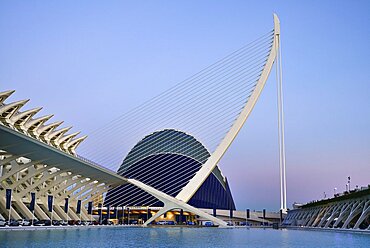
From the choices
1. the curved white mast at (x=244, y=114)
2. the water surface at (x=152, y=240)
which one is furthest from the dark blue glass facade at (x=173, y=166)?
Result: the water surface at (x=152, y=240)

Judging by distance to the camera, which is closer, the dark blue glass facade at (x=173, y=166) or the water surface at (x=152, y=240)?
the water surface at (x=152, y=240)

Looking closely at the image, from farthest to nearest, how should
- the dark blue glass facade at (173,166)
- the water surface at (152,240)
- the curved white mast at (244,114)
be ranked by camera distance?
the dark blue glass facade at (173,166)
the curved white mast at (244,114)
the water surface at (152,240)

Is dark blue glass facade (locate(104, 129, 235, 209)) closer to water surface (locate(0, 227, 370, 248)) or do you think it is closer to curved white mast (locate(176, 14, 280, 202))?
curved white mast (locate(176, 14, 280, 202))

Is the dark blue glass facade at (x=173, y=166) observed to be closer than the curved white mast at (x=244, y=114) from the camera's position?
No

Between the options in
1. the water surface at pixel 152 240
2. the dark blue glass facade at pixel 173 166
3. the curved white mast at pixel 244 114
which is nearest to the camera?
the water surface at pixel 152 240

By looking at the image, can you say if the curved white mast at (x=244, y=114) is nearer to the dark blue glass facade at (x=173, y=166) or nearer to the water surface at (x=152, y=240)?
the water surface at (x=152, y=240)

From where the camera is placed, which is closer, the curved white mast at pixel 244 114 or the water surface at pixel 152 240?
the water surface at pixel 152 240

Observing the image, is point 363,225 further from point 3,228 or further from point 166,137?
point 166,137

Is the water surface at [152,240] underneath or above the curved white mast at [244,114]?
underneath

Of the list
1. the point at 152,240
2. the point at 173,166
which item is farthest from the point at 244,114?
the point at 173,166

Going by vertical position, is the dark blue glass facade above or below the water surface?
above

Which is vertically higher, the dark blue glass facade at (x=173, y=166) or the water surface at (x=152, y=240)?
the dark blue glass facade at (x=173, y=166)

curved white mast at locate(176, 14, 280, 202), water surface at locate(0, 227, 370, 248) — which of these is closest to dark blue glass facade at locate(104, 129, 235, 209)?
curved white mast at locate(176, 14, 280, 202)

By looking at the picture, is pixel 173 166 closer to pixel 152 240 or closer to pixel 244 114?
pixel 244 114
